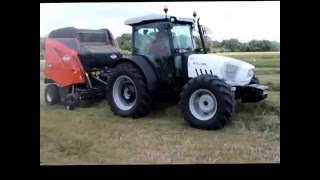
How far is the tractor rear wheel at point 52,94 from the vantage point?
4.26 meters

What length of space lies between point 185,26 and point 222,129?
3.34ft

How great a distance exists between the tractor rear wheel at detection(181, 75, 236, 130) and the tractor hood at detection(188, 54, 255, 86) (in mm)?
163

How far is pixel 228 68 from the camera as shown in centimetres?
415

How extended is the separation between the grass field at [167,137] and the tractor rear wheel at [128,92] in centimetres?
10

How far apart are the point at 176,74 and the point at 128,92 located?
505mm

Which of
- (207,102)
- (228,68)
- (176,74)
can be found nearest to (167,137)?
(207,102)

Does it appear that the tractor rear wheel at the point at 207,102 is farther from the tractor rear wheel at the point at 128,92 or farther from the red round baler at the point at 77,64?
the red round baler at the point at 77,64

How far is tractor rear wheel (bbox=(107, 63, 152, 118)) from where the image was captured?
4277 mm

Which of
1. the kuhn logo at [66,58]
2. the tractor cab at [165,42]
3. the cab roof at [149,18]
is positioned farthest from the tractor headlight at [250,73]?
the kuhn logo at [66,58]

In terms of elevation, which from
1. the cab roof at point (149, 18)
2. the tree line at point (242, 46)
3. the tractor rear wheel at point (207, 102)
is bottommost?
the tractor rear wheel at point (207, 102)

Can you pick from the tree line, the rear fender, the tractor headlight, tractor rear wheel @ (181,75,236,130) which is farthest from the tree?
the rear fender

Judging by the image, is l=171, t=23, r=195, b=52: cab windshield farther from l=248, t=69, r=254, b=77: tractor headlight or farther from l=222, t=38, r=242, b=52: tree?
l=248, t=69, r=254, b=77: tractor headlight
